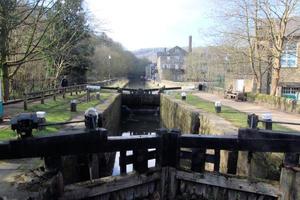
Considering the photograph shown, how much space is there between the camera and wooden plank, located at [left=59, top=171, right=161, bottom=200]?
516 cm

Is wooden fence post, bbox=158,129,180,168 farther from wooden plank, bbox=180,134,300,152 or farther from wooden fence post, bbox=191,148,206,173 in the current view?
wooden fence post, bbox=191,148,206,173

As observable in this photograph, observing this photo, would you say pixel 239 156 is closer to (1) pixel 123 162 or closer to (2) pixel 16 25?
(1) pixel 123 162

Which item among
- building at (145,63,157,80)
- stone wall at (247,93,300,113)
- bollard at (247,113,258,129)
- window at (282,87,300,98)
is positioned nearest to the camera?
bollard at (247,113,258,129)

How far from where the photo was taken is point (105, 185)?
5492 millimetres

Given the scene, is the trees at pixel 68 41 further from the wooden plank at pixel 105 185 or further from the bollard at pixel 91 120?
the wooden plank at pixel 105 185

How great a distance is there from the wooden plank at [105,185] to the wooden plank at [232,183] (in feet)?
2.04

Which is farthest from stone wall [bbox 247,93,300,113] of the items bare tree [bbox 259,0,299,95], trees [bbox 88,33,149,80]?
trees [bbox 88,33,149,80]

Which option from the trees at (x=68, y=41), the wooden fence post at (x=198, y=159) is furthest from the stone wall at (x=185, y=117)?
the trees at (x=68, y=41)

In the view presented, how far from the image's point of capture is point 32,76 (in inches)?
1019

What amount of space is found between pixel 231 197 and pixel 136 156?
195 cm

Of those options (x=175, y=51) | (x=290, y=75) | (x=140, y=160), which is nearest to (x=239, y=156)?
(x=140, y=160)

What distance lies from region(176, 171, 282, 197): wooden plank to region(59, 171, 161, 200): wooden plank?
62 centimetres

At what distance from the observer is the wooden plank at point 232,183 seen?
5605 mm

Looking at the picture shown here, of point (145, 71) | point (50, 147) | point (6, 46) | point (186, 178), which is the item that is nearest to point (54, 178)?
point (50, 147)
